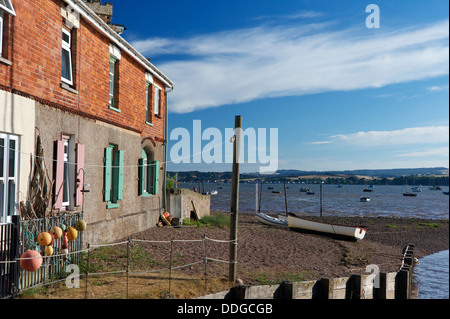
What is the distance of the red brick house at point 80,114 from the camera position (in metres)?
8.94

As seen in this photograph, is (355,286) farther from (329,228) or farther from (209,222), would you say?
(329,228)

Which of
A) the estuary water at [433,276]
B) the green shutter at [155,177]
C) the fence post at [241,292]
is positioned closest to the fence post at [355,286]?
the fence post at [241,292]

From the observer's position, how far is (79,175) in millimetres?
11766

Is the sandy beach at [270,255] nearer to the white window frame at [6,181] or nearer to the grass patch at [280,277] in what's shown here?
the grass patch at [280,277]

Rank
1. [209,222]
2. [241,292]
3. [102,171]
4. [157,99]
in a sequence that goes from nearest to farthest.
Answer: [241,292] < [102,171] < [157,99] < [209,222]

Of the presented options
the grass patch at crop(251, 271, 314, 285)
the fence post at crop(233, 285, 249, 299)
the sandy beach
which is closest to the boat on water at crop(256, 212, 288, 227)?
the sandy beach

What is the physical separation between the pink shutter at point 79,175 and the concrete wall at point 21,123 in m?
2.17

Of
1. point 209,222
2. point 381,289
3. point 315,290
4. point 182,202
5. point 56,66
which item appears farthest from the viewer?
point 209,222

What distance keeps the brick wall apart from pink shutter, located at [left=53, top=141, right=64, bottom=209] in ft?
3.86

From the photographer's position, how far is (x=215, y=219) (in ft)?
75.0

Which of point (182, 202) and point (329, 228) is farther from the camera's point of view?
point (329, 228)

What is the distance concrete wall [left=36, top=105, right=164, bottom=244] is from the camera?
34.6ft

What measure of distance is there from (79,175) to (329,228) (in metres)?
16.7

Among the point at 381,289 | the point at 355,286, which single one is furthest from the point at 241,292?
the point at 381,289
